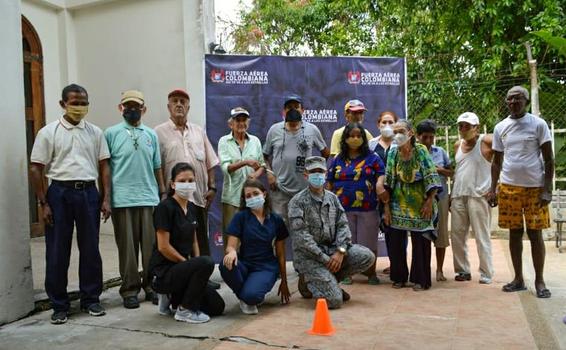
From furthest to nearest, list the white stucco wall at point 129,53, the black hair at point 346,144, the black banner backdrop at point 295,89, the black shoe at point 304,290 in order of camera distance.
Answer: the white stucco wall at point 129,53, the black banner backdrop at point 295,89, the black hair at point 346,144, the black shoe at point 304,290

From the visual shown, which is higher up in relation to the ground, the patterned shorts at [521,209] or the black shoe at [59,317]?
the patterned shorts at [521,209]

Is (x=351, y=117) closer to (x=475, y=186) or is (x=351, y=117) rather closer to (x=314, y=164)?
(x=314, y=164)

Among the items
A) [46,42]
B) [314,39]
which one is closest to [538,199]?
[46,42]

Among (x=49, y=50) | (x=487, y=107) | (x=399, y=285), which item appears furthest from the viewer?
(x=487, y=107)

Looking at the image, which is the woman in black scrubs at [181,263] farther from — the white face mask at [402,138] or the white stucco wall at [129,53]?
the white stucco wall at [129,53]

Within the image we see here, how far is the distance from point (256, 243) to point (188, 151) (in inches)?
44.3

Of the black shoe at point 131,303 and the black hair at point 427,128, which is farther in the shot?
the black hair at point 427,128

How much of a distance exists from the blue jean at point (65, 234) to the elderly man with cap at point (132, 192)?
0.27 m

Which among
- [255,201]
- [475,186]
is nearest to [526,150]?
[475,186]

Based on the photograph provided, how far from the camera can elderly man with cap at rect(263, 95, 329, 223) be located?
5.51 meters

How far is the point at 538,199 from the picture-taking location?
15.8ft

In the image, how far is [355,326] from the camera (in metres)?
4.06

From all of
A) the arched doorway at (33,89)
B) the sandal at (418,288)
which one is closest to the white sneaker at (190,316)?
the sandal at (418,288)

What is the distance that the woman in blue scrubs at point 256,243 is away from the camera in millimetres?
4461
